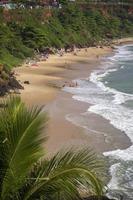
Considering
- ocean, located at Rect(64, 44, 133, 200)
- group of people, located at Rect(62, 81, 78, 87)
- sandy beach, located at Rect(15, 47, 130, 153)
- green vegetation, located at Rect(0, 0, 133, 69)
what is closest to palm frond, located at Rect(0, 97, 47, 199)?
sandy beach, located at Rect(15, 47, 130, 153)

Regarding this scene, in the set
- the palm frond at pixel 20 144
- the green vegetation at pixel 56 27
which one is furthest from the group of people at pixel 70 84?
the palm frond at pixel 20 144

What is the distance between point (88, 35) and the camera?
87125 millimetres

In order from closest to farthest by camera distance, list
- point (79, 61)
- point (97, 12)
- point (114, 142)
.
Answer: point (114, 142), point (79, 61), point (97, 12)

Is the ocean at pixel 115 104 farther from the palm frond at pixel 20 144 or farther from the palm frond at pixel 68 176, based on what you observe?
the palm frond at pixel 20 144

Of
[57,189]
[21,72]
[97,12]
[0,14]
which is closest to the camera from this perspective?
[57,189]

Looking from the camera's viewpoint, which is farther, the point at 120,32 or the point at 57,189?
the point at 120,32

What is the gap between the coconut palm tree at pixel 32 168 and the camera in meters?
7.12

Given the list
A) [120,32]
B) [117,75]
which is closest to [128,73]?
[117,75]

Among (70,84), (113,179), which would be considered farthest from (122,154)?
(70,84)

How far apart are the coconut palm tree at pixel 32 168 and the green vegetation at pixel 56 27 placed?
38162 millimetres

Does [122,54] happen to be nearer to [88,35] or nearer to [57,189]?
[88,35]

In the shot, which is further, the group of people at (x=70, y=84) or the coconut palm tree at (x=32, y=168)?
the group of people at (x=70, y=84)

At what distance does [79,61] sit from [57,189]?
53360 mm

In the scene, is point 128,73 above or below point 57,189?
below
